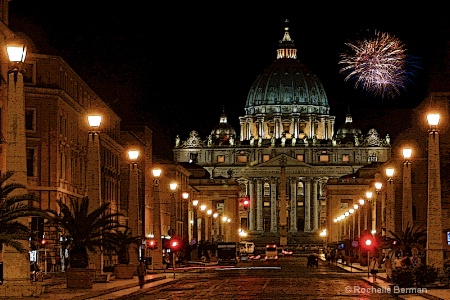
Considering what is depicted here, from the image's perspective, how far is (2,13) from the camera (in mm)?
51469

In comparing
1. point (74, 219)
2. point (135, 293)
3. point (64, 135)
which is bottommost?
point (135, 293)

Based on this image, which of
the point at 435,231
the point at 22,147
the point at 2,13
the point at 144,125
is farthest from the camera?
the point at 144,125

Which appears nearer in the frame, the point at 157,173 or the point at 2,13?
the point at 2,13

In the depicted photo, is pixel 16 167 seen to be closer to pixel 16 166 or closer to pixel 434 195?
pixel 16 166

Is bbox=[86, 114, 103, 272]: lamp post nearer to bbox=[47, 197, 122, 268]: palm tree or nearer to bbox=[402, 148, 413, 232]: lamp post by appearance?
bbox=[47, 197, 122, 268]: palm tree

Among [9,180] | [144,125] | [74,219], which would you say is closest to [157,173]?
[74,219]

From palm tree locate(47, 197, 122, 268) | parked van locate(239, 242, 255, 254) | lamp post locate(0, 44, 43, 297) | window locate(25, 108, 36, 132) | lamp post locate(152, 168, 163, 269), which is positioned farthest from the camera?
parked van locate(239, 242, 255, 254)

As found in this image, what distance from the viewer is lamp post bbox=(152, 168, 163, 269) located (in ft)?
219

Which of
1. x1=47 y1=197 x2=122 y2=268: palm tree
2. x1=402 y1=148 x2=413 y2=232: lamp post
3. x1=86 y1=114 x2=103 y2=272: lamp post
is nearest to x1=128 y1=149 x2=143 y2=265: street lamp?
x1=86 y1=114 x2=103 y2=272: lamp post

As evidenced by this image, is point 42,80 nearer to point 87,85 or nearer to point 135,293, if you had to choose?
point 87,85

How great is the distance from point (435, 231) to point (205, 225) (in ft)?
397

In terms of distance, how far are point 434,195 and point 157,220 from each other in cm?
3526

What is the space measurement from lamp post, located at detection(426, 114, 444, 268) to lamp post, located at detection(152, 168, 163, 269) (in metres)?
24.4

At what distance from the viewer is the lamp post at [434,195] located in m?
38.2
